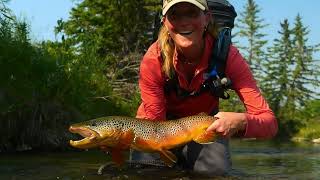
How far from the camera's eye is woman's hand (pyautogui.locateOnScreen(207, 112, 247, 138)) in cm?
408

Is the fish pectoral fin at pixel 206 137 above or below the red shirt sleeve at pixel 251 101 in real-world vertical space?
below

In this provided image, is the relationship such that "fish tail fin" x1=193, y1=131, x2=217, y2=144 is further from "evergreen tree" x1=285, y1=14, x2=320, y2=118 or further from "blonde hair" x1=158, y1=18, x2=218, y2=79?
"evergreen tree" x1=285, y1=14, x2=320, y2=118

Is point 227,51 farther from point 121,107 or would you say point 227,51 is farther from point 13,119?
point 121,107

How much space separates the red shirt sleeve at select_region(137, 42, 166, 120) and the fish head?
1.08 meters

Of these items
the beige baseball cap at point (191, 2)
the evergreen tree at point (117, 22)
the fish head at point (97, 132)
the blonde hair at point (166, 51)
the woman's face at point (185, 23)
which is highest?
the evergreen tree at point (117, 22)

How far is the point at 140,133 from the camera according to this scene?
4.25 metres

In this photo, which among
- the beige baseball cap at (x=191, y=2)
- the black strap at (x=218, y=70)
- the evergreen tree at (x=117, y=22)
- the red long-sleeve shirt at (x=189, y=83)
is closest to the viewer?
the beige baseball cap at (x=191, y=2)

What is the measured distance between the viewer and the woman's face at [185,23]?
14.9ft

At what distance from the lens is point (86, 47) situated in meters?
17.7

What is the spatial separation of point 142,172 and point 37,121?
331 inches

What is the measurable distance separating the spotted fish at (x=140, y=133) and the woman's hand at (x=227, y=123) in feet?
0.37

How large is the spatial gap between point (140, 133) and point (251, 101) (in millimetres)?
1144

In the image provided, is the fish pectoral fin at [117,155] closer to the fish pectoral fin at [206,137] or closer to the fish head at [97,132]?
the fish head at [97,132]

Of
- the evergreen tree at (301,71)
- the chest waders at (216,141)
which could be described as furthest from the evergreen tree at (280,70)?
the chest waders at (216,141)
